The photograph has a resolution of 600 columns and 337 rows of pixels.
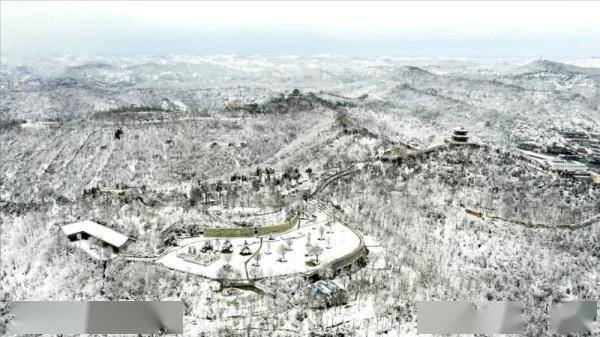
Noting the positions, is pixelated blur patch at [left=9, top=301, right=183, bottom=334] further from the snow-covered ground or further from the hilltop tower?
the hilltop tower

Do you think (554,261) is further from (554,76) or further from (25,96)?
(25,96)

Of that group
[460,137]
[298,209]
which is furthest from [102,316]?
[460,137]

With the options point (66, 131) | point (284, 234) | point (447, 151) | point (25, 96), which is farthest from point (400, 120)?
point (25, 96)

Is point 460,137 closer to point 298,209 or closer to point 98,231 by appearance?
point 298,209

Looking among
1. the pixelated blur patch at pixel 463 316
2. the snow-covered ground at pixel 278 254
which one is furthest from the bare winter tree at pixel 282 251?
the pixelated blur patch at pixel 463 316

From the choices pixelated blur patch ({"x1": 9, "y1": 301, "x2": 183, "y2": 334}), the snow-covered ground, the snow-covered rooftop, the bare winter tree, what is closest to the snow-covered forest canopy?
the bare winter tree

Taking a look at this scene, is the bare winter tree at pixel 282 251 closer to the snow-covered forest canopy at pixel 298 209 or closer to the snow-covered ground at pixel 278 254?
the snow-covered ground at pixel 278 254
